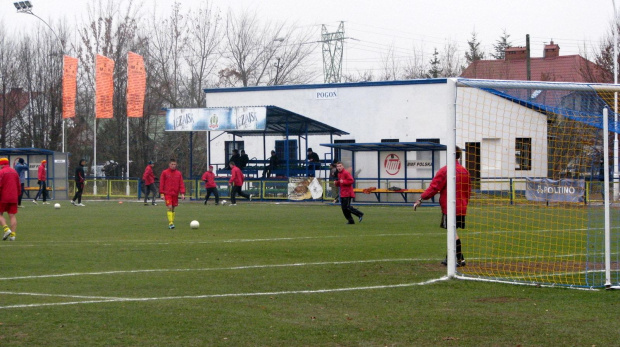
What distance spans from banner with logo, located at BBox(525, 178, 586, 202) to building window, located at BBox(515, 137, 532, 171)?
5.98 ft

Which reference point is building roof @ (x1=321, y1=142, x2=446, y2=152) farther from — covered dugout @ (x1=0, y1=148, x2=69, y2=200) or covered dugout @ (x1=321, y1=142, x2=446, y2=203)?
covered dugout @ (x1=0, y1=148, x2=69, y2=200)

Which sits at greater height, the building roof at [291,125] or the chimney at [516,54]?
the chimney at [516,54]

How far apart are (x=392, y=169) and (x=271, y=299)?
25387 mm

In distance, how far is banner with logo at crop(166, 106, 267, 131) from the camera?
115 feet

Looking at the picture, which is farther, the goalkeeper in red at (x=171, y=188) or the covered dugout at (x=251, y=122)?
the covered dugout at (x=251, y=122)

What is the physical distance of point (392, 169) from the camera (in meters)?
33.8

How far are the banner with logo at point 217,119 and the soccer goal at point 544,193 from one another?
42.8 feet

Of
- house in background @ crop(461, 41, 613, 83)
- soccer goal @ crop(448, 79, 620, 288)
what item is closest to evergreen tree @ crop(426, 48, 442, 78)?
house in background @ crop(461, 41, 613, 83)

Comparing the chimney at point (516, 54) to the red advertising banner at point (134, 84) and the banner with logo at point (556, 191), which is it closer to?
the red advertising banner at point (134, 84)

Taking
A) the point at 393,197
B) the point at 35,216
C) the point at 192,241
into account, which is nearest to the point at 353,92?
the point at 393,197

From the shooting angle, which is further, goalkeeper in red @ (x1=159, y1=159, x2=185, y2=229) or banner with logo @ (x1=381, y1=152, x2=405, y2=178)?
banner with logo @ (x1=381, y1=152, x2=405, y2=178)

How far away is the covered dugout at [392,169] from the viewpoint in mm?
32938

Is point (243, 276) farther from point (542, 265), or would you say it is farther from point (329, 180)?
point (329, 180)

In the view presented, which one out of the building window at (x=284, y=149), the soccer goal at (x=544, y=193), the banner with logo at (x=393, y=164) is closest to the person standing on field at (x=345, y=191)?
the soccer goal at (x=544, y=193)
